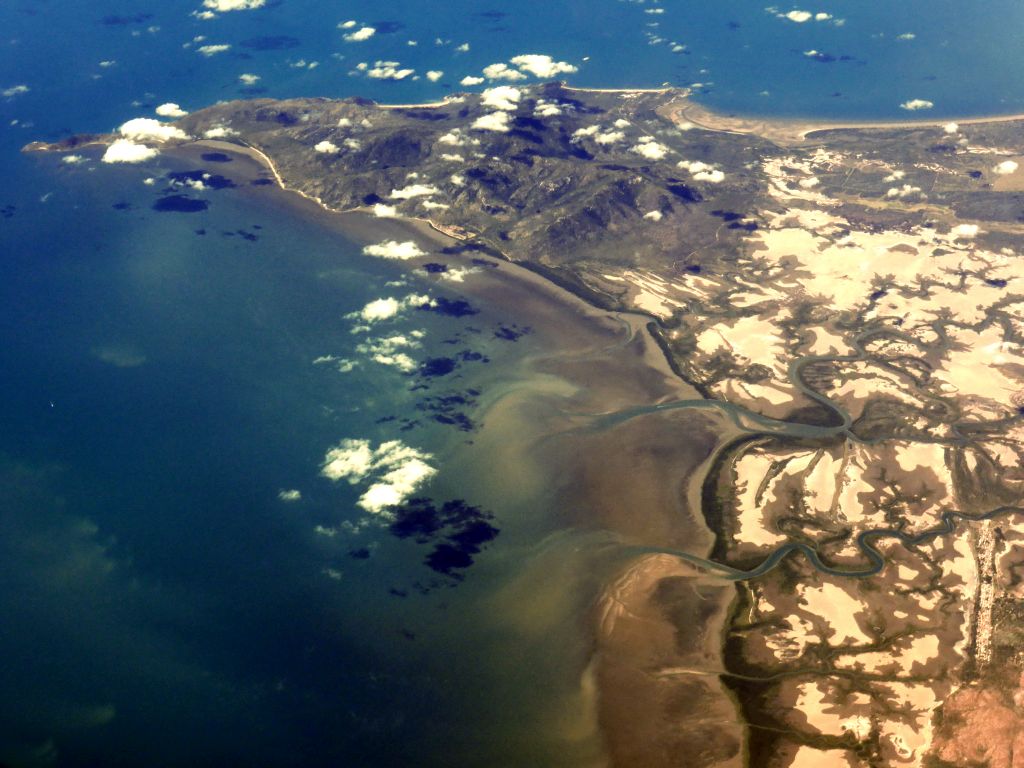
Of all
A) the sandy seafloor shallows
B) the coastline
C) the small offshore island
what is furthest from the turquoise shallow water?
the small offshore island

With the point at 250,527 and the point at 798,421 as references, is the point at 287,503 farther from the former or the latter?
the point at 798,421

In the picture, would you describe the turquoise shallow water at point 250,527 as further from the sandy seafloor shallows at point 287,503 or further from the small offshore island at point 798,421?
the small offshore island at point 798,421

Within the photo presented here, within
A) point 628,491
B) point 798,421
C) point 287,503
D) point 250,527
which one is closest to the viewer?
point 250,527

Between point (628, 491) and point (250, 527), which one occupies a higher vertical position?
point (628, 491)

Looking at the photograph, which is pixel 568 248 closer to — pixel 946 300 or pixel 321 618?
pixel 946 300

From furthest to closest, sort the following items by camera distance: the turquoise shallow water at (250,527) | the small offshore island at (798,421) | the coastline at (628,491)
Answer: the coastline at (628,491) → the small offshore island at (798,421) → the turquoise shallow water at (250,527)

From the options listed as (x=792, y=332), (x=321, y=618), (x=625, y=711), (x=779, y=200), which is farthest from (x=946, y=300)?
(x=321, y=618)

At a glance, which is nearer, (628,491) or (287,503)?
(287,503)

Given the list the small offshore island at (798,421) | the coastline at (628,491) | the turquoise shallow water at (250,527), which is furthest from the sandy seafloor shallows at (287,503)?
the small offshore island at (798,421)

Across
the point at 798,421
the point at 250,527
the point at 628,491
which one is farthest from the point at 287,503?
the point at 798,421
